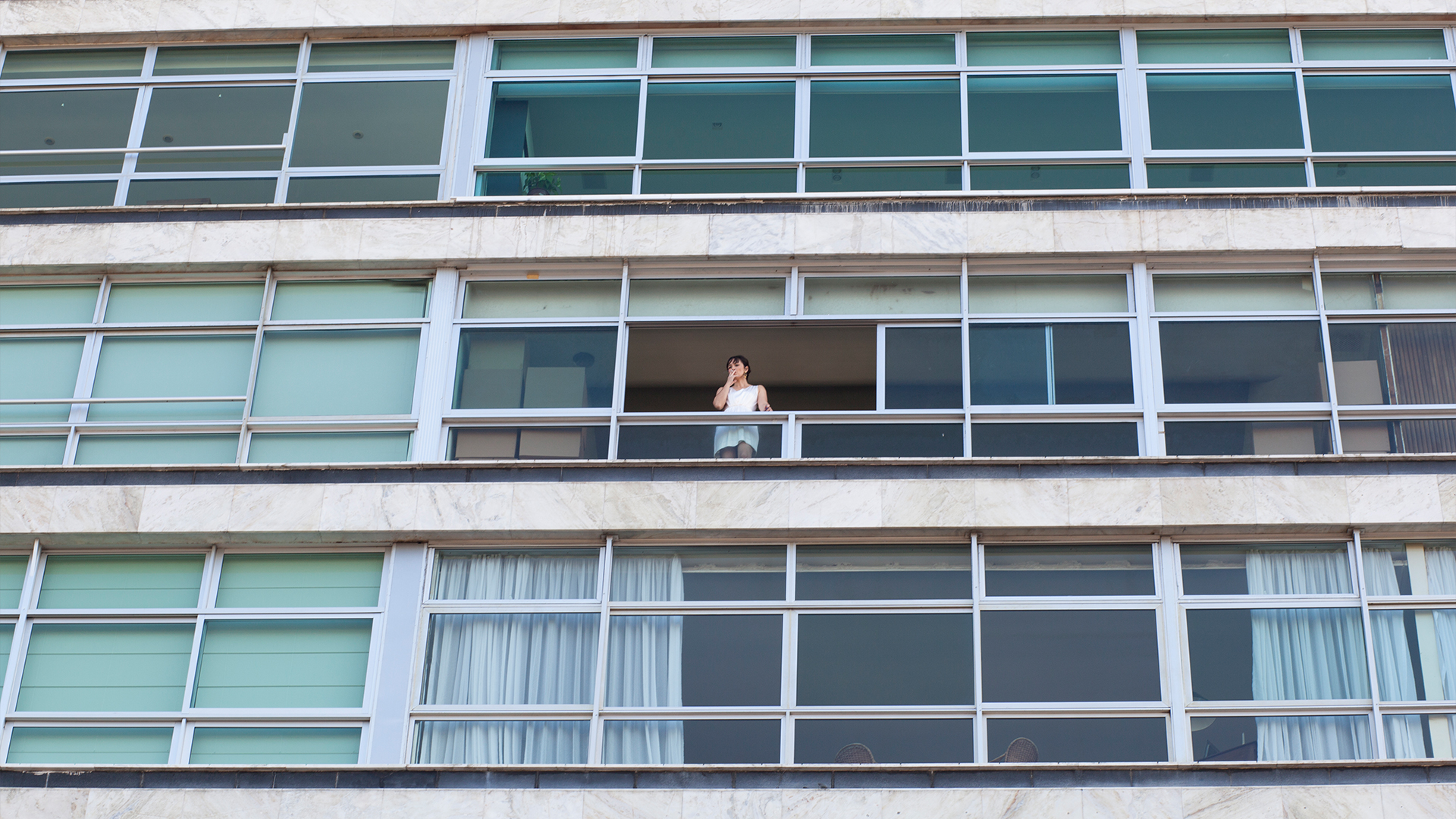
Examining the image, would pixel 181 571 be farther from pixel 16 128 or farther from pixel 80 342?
pixel 16 128

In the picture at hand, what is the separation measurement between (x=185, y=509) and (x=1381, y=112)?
13267 mm

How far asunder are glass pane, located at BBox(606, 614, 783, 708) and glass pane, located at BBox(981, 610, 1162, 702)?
2042mm

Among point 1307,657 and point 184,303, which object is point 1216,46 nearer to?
point 1307,657

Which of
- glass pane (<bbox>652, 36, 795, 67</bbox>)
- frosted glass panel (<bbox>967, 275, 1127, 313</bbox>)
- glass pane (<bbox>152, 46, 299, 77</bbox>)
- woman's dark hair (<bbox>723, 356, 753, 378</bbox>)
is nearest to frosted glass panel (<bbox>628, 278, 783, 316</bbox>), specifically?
woman's dark hair (<bbox>723, 356, 753, 378</bbox>)

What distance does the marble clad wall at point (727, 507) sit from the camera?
579 inches

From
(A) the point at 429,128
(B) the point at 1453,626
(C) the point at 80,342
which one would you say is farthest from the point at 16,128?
(B) the point at 1453,626

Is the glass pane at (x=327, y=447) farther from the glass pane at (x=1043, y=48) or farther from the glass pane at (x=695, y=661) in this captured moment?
the glass pane at (x=1043, y=48)

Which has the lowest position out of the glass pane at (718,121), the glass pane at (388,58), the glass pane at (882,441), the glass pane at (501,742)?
the glass pane at (501,742)

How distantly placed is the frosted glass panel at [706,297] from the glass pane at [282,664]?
4.39 m

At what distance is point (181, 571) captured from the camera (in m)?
15.5

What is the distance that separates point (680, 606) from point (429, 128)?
20.7 ft

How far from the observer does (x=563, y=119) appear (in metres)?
17.5

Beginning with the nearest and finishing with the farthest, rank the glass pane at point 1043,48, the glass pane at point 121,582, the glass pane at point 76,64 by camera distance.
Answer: the glass pane at point 121,582, the glass pane at point 1043,48, the glass pane at point 76,64

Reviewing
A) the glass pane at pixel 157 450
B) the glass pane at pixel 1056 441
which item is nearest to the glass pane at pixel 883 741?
the glass pane at pixel 1056 441
